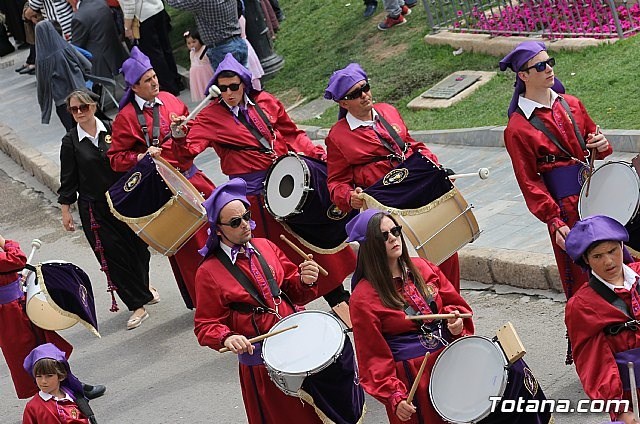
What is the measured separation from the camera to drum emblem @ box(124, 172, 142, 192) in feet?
30.4

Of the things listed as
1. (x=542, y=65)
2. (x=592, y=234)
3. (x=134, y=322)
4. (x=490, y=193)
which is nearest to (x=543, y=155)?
(x=542, y=65)

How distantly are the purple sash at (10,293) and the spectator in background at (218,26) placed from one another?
6160 millimetres

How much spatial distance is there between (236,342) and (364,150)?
7.19 feet

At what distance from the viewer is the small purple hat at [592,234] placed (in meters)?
5.61

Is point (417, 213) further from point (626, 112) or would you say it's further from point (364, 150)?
point (626, 112)

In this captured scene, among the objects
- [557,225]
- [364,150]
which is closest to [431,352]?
[557,225]

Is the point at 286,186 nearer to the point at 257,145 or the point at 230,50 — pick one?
the point at 257,145

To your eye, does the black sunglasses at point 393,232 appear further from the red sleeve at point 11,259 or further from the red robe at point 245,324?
the red sleeve at point 11,259

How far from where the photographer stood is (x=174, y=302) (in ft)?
36.9

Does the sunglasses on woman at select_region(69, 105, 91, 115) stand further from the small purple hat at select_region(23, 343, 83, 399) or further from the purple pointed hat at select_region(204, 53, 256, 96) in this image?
the small purple hat at select_region(23, 343, 83, 399)

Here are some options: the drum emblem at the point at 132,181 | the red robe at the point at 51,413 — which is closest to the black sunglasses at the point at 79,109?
the drum emblem at the point at 132,181

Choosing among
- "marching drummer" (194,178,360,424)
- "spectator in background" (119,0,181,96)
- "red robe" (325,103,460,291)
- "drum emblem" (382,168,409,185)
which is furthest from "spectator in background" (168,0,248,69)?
"marching drummer" (194,178,360,424)

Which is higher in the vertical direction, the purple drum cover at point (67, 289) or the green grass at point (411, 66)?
the purple drum cover at point (67, 289)

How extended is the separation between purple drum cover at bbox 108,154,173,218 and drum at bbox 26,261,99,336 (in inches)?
25.0
